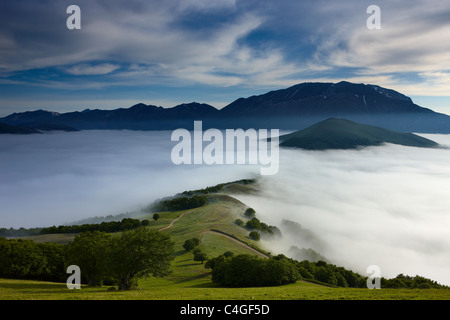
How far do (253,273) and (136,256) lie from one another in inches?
1428

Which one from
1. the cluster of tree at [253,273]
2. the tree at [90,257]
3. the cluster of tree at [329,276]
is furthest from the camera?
the cluster of tree at [329,276]

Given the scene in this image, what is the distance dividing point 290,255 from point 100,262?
121722 millimetres

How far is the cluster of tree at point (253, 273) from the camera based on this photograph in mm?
78250

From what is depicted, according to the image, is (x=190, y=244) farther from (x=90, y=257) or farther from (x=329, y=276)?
(x=90, y=257)

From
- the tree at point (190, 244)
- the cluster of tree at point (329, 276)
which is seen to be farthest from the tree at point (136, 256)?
the tree at point (190, 244)

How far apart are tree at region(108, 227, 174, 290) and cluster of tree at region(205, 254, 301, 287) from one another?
79.6ft

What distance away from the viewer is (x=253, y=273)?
79.6m

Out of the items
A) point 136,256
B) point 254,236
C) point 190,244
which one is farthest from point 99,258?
point 254,236

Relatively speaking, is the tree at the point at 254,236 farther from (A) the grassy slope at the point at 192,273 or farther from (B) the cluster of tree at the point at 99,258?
(B) the cluster of tree at the point at 99,258

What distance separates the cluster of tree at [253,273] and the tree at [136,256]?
2426cm

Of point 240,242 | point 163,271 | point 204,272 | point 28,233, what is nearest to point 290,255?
point 240,242
